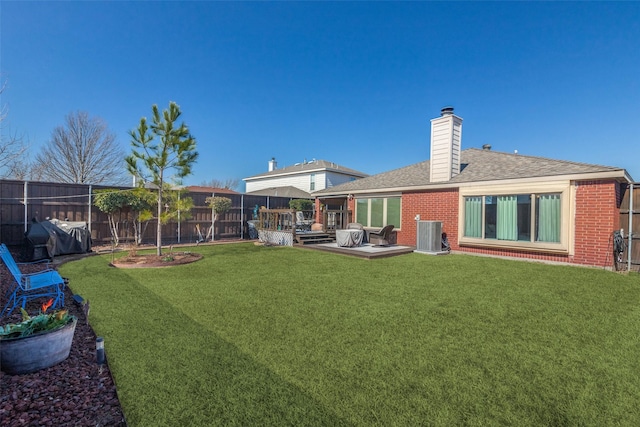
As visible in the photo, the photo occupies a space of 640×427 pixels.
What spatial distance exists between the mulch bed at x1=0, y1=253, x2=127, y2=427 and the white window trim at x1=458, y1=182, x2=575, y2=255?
10.1 metres

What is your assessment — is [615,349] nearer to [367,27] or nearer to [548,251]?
[548,251]

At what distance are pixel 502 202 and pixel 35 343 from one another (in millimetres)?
10713

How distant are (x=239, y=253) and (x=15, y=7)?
8269mm

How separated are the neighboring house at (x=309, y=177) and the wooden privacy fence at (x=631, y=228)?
55.4 ft

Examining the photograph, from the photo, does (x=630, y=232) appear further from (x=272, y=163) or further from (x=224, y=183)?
(x=224, y=183)

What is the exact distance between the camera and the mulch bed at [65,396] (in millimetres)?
2020

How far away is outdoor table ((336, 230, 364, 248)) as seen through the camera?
426 inches

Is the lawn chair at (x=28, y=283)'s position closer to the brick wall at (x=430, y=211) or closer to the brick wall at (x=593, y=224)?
the brick wall at (x=430, y=211)

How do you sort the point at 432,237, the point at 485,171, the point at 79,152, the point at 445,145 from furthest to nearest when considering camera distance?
the point at 79,152 → the point at 445,145 → the point at 432,237 → the point at 485,171

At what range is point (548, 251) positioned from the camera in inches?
324

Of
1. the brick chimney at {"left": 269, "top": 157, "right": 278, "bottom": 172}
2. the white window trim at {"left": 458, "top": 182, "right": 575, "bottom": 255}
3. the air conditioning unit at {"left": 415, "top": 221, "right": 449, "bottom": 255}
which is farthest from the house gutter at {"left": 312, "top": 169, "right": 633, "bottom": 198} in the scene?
the brick chimney at {"left": 269, "top": 157, "right": 278, "bottom": 172}

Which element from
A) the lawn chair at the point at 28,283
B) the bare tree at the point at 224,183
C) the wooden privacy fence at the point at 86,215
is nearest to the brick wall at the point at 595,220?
the lawn chair at the point at 28,283

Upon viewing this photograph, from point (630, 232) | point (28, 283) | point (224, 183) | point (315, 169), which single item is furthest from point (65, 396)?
point (224, 183)

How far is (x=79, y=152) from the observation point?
67.3 ft
